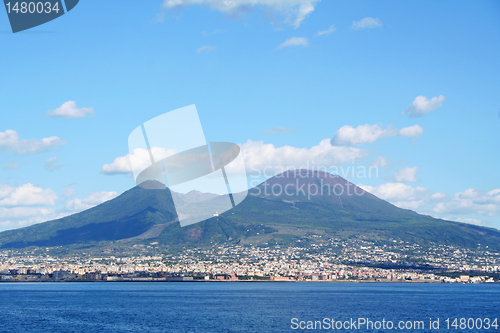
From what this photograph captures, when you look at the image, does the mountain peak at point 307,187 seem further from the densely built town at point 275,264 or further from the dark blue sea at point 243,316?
the dark blue sea at point 243,316

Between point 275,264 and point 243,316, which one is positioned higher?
point 243,316

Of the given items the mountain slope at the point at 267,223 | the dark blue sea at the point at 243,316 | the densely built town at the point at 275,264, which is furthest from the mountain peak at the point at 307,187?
the dark blue sea at the point at 243,316

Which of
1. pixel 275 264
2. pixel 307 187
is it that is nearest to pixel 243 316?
pixel 275 264

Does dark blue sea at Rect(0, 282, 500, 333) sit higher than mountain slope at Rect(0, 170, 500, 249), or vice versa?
mountain slope at Rect(0, 170, 500, 249)

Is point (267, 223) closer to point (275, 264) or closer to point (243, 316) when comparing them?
point (275, 264)

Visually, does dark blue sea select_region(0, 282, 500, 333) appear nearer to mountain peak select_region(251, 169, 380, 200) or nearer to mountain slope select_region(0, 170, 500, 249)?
mountain slope select_region(0, 170, 500, 249)

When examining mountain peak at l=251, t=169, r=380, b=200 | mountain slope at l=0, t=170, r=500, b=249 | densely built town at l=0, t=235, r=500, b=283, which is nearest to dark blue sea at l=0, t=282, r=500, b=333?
densely built town at l=0, t=235, r=500, b=283

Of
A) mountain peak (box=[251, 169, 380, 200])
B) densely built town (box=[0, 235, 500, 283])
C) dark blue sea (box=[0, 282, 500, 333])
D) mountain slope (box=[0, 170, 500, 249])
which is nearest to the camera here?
dark blue sea (box=[0, 282, 500, 333])
